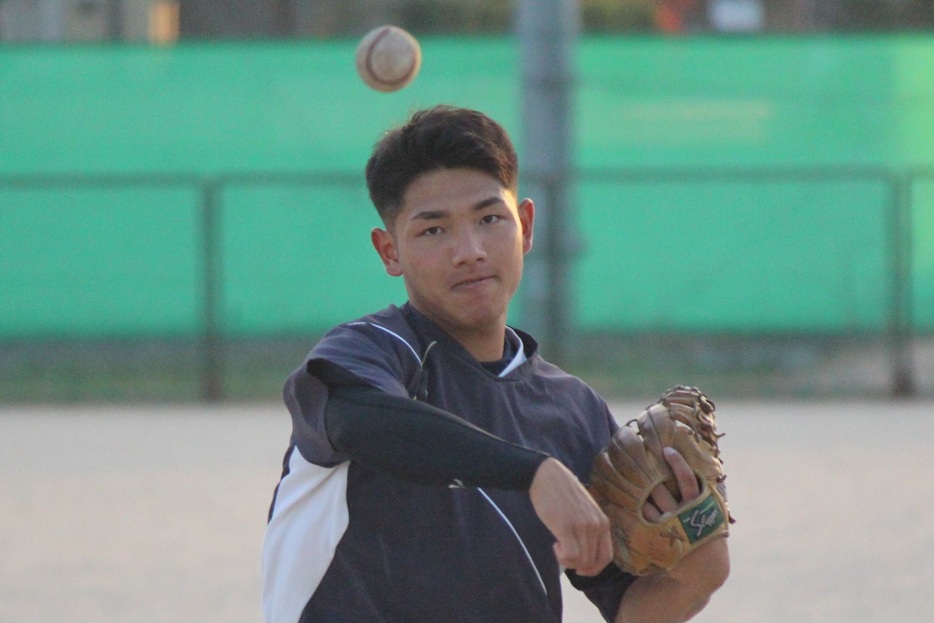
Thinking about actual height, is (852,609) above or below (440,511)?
below

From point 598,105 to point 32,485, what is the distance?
5816 mm

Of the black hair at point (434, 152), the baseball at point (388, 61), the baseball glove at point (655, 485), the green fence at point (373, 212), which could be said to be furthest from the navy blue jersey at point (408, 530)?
the green fence at point (373, 212)

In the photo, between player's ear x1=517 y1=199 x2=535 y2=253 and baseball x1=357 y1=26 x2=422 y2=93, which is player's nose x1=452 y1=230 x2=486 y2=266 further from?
baseball x1=357 y1=26 x2=422 y2=93

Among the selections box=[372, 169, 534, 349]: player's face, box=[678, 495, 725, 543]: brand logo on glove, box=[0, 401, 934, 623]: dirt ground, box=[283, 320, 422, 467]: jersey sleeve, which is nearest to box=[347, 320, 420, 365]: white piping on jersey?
box=[283, 320, 422, 467]: jersey sleeve

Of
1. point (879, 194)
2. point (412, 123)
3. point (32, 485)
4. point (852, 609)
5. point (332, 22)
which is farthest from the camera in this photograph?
point (332, 22)

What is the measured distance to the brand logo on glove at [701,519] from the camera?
Answer: 2674 millimetres

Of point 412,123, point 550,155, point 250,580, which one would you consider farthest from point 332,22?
point 412,123

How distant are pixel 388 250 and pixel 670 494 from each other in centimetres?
70

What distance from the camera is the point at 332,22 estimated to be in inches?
562

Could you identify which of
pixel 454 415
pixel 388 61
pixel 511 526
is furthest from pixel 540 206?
pixel 454 415

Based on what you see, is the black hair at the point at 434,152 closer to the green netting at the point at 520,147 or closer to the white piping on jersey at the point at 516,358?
the white piping on jersey at the point at 516,358

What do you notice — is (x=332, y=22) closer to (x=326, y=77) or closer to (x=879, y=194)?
(x=326, y=77)

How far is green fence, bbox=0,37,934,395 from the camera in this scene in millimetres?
11250

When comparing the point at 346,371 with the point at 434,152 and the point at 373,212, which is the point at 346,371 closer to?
the point at 434,152
